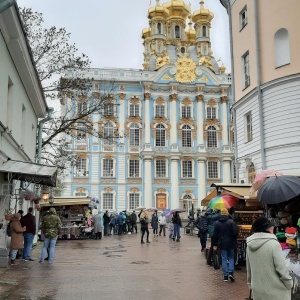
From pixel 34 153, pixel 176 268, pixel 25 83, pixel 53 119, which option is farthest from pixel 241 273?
pixel 53 119

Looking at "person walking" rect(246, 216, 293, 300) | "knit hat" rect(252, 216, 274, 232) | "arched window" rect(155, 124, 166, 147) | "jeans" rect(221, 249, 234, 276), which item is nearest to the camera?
"person walking" rect(246, 216, 293, 300)

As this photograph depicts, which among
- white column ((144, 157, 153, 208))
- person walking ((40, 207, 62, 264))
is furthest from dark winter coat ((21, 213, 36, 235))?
white column ((144, 157, 153, 208))

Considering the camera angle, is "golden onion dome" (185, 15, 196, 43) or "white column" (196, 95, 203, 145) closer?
"white column" (196, 95, 203, 145)

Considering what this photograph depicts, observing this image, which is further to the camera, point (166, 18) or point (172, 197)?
point (166, 18)

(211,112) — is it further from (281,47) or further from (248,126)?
(281,47)

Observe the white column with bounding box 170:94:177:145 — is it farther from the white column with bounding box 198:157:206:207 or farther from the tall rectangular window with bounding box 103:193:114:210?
the tall rectangular window with bounding box 103:193:114:210

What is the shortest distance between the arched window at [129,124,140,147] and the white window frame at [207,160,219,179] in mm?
8602

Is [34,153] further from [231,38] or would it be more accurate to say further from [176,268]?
[231,38]

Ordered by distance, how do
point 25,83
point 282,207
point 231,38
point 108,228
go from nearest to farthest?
point 282,207 → point 25,83 → point 231,38 → point 108,228

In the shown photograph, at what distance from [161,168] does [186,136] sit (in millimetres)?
4745

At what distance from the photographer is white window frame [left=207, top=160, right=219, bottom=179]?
52147 millimetres

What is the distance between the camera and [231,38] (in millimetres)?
25672

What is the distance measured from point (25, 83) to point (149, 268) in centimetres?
777

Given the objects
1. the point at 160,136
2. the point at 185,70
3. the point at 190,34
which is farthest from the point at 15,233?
the point at 190,34
